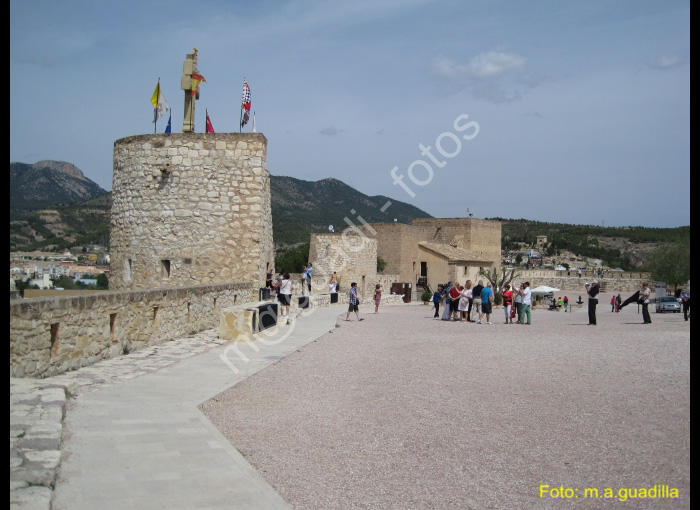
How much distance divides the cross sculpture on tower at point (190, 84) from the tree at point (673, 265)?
51.8 m

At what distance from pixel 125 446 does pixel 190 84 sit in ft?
39.4

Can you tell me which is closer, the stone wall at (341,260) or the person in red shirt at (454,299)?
the person in red shirt at (454,299)

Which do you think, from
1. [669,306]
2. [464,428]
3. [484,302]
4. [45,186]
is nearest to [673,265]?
[669,306]

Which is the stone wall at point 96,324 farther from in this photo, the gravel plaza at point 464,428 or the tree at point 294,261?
the tree at point 294,261

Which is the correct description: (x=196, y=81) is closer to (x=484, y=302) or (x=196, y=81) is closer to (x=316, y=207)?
(x=484, y=302)

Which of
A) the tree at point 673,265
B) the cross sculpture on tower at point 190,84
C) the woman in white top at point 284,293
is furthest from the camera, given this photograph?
the tree at point 673,265

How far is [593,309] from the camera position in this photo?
1959 cm

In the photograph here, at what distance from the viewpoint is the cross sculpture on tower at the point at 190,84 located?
52.3 feet

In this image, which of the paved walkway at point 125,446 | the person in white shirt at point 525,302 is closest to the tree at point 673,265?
the person in white shirt at point 525,302

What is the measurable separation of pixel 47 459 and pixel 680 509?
4.43 m

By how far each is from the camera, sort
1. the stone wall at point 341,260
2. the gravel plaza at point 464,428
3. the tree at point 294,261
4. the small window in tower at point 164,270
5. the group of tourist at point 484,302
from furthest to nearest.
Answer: the tree at point 294,261, the stone wall at point 341,260, the group of tourist at point 484,302, the small window in tower at point 164,270, the gravel plaza at point 464,428

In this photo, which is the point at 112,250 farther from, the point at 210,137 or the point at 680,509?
the point at 680,509

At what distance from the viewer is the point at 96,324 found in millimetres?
9039
